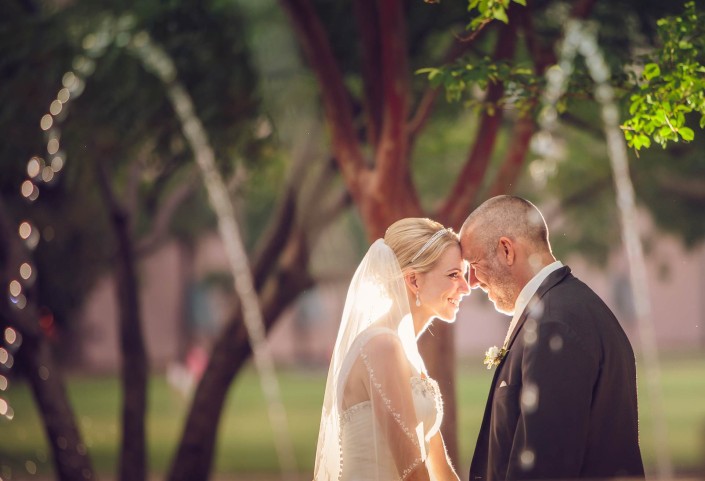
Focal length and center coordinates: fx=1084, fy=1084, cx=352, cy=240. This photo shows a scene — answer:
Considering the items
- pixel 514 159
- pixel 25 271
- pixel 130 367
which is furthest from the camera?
pixel 130 367

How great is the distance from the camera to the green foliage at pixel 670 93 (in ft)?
17.8

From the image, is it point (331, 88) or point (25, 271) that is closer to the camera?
point (331, 88)

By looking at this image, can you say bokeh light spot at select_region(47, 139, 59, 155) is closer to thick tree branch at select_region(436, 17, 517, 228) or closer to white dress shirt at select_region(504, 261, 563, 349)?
thick tree branch at select_region(436, 17, 517, 228)

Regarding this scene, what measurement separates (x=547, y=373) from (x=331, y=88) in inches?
191

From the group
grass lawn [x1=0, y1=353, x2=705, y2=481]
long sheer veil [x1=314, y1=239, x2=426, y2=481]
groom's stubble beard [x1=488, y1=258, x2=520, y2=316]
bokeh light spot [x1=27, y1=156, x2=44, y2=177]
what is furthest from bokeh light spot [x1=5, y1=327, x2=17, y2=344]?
groom's stubble beard [x1=488, y1=258, x2=520, y2=316]

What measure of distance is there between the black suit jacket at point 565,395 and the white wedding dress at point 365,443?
0.51 m

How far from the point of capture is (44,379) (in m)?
10.6

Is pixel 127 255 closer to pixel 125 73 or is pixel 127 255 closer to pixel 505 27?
pixel 125 73

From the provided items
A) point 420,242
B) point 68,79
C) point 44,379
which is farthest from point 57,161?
point 420,242

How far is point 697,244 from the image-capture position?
15492 millimetres

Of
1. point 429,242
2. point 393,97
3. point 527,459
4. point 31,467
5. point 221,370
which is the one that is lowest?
point 31,467

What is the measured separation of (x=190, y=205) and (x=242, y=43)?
11.1 meters

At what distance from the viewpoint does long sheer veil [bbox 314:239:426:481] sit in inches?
184

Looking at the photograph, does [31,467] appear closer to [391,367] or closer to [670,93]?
[391,367]
